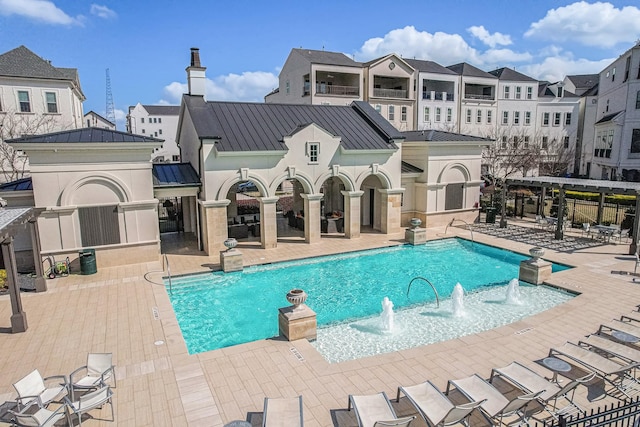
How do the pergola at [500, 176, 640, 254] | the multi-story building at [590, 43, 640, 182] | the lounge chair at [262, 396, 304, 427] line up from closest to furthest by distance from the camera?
the lounge chair at [262, 396, 304, 427]
the pergola at [500, 176, 640, 254]
the multi-story building at [590, 43, 640, 182]

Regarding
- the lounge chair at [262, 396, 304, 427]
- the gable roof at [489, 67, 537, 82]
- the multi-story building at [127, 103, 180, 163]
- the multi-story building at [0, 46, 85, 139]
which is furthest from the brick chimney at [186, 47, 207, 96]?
the multi-story building at [127, 103, 180, 163]

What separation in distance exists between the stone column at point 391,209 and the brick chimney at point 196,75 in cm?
1269

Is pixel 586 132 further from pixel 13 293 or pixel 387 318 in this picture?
pixel 13 293

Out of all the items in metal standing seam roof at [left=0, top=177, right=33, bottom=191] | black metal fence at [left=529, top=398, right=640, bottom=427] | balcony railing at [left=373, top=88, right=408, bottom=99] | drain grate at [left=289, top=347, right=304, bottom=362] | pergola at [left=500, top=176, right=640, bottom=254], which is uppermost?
balcony railing at [left=373, top=88, right=408, bottom=99]

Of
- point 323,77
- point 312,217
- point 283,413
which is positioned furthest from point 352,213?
point 323,77

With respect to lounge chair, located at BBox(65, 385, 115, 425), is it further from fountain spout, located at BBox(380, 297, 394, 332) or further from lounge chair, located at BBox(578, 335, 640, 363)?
lounge chair, located at BBox(578, 335, 640, 363)

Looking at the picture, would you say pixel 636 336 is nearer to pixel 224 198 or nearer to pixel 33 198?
pixel 224 198

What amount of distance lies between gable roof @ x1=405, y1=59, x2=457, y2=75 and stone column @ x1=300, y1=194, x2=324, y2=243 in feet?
105

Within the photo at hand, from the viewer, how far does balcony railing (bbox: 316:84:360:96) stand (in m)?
45.0

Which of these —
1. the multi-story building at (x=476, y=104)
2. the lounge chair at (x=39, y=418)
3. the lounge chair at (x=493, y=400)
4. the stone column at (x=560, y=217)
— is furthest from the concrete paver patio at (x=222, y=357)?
the multi-story building at (x=476, y=104)

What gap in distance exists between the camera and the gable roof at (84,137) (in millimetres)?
17750

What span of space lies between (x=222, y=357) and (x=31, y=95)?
35.8m

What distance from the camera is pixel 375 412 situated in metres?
7.81

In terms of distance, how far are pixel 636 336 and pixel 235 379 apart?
10631mm
